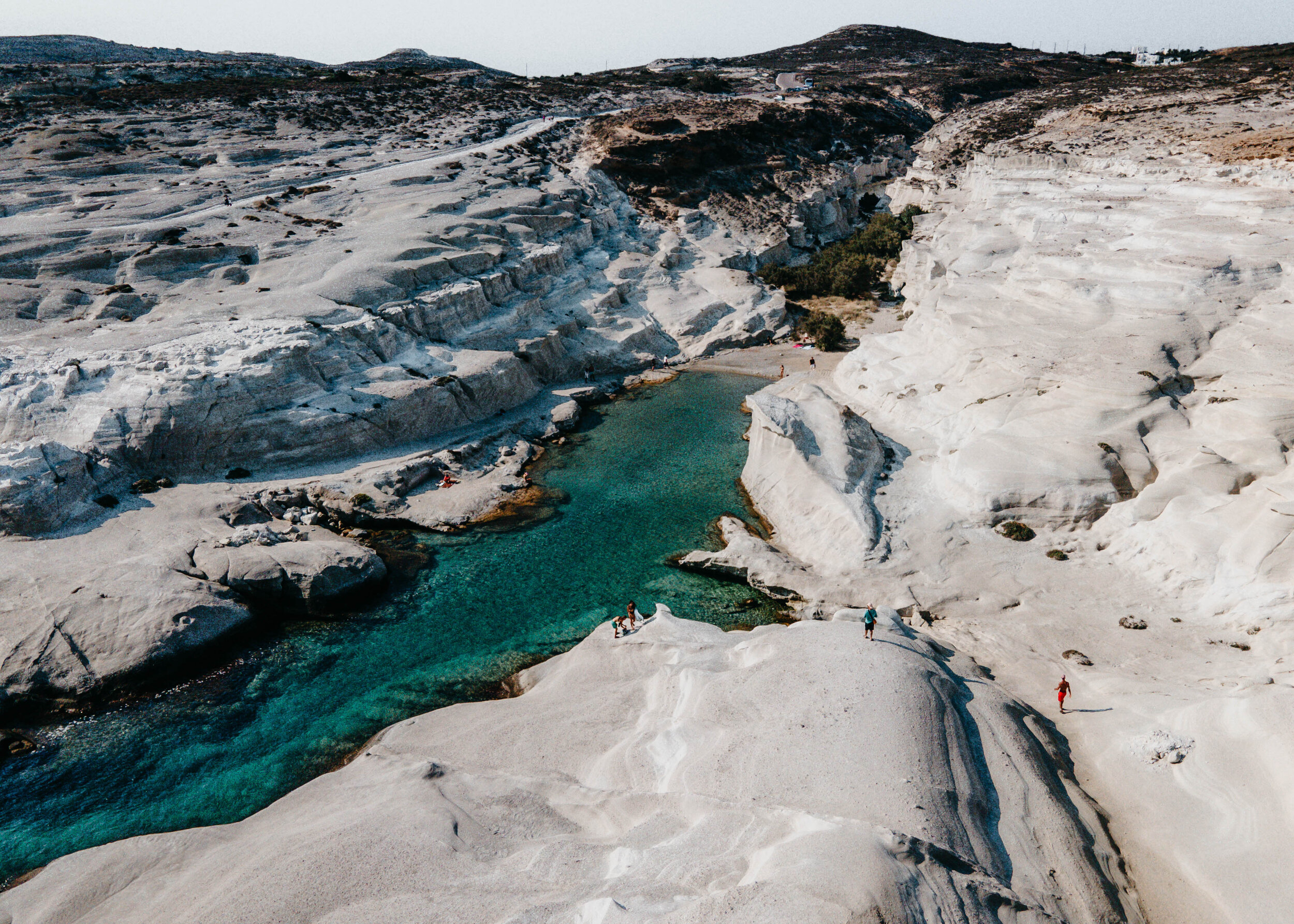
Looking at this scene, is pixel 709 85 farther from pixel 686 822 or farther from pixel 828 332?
pixel 686 822

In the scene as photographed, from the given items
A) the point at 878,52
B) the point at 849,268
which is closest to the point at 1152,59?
the point at 878,52

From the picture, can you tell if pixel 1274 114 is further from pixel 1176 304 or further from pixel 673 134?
pixel 673 134

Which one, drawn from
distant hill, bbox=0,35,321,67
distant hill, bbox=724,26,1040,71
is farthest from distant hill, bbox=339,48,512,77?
distant hill, bbox=724,26,1040,71

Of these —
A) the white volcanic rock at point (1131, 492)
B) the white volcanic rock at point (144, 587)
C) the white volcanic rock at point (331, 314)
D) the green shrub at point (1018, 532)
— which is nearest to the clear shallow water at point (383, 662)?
the white volcanic rock at point (144, 587)

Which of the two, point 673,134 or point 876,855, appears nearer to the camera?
point 876,855

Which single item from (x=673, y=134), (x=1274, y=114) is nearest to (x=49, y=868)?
(x=673, y=134)
